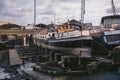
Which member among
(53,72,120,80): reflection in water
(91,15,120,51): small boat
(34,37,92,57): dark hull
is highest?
(91,15,120,51): small boat

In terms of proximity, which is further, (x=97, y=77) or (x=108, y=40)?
(x=108, y=40)

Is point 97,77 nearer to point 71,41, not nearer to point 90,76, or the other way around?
point 90,76

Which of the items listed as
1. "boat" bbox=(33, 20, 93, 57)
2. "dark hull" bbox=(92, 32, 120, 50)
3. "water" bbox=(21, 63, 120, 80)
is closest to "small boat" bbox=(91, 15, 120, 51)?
"dark hull" bbox=(92, 32, 120, 50)

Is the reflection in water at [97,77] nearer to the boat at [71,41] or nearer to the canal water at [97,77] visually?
the canal water at [97,77]

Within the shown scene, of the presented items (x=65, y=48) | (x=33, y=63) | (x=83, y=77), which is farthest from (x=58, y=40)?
(x=83, y=77)

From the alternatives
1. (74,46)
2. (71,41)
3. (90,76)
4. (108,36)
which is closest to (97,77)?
(90,76)

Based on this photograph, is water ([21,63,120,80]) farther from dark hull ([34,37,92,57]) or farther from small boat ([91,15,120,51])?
small boat ([91,15,120,51])

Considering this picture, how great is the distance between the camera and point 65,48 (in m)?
27.4

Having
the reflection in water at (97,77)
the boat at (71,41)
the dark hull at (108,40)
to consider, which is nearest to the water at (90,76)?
the reflection in water at (97,77)

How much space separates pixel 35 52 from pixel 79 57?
11.4 m

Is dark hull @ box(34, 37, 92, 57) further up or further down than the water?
further up

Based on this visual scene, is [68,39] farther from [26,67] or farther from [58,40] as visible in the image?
[26,67]

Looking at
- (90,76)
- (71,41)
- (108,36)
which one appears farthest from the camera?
(71,41)

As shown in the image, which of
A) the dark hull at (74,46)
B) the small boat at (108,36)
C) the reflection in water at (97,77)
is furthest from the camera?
the small boat at (108,36)
